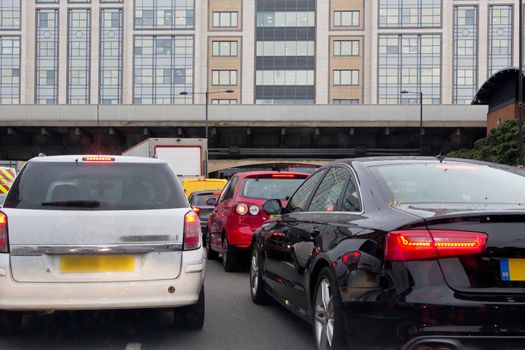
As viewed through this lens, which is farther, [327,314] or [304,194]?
[304,194]

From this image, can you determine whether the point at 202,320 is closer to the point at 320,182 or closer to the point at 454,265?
the point at 320,182

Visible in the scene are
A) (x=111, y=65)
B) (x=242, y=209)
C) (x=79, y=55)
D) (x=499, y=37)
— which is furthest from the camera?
(x=79, y=55)

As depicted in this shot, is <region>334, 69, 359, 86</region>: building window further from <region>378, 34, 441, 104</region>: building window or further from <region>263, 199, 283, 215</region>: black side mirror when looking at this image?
<region>263, 199, 283, 215</region>: black side mirror

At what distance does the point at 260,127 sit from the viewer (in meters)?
49.7

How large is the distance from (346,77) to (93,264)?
64.7 m

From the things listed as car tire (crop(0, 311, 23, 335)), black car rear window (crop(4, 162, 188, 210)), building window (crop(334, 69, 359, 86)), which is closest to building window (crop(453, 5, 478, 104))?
building window (crop(334, 69, 359, 86))

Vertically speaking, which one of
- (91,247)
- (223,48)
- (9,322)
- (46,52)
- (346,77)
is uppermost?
(223,48)

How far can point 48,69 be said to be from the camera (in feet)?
227

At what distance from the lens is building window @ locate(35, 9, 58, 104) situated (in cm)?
6919

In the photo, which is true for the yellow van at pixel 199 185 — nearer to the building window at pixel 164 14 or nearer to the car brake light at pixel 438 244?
the car brake light at pixel 438 244

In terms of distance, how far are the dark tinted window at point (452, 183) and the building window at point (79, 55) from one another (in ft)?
221

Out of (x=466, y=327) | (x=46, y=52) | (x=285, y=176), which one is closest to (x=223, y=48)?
(x=46, y=52)

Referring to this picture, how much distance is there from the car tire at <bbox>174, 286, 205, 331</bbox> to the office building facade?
203 ft

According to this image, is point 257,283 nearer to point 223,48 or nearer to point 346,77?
point 346,77
